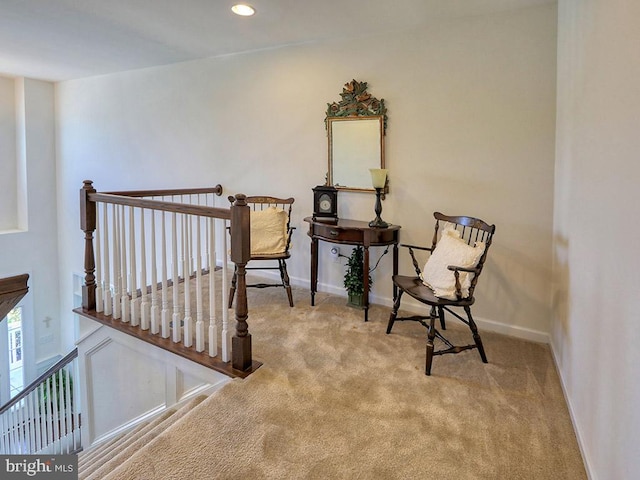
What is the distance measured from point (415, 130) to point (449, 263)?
4.20 feet

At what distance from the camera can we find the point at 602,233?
1531 mm

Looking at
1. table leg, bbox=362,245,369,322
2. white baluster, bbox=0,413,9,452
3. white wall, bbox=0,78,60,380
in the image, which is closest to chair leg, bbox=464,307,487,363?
table leg, bbox=362,245,369,322

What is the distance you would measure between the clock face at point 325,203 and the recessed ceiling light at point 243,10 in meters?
1.56

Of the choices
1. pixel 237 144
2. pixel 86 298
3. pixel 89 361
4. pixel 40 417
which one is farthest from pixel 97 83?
pixel 40 417

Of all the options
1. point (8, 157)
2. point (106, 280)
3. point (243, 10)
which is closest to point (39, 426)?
point (106, 280)

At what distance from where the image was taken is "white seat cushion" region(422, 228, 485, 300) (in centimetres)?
240

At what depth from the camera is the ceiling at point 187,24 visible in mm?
2820

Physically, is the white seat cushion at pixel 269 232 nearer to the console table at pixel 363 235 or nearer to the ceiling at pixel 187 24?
the console table at pixel 363 235

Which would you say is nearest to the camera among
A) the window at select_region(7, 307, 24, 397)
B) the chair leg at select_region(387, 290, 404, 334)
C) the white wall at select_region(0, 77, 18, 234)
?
the chair leg at select_region(387, 290, 404, 334)

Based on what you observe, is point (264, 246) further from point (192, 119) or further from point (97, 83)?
point (97, 83)

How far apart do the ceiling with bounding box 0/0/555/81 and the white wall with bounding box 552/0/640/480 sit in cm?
111

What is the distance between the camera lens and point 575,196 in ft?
6.70

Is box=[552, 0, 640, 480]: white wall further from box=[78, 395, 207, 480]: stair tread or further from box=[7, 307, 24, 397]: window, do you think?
box=[7, 307, 24, 397]: window

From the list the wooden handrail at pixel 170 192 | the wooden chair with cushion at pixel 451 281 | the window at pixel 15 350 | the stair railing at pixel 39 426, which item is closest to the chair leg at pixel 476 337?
the wooden chair with cushion at pixel 451 281
